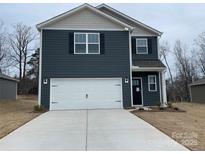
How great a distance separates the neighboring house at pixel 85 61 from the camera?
1669 cm

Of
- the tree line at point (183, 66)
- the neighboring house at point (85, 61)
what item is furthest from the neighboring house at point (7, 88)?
the tree line at point (183, 66)

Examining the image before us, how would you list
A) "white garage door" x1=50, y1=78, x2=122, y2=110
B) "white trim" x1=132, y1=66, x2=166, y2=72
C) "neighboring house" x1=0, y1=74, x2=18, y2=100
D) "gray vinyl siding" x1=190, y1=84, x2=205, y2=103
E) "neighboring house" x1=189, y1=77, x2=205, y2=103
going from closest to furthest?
"white garage door" x1=50, y1=78, x2=122, y2=110 < "white trim" x1=132, y1=66, x2=166, y2=72 < "neighboring house" x1=0, y1=74, x2=18, y2=100 < "neighboring house" x1=189, y1=77, x2=205, y2=103 < "gray vinyl siding" x1=190, y1=84, x2=205, y2=103

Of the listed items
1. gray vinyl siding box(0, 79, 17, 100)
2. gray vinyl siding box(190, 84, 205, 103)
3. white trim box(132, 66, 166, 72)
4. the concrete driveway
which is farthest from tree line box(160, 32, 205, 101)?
the concrete driveway

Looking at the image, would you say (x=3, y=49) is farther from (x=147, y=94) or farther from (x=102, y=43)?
(x=147, y=94)

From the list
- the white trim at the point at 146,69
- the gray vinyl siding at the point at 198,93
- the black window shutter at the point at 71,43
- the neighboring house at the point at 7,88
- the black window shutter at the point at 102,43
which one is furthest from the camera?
the gray vinyl siding at the point at 198,93

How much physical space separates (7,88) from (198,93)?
1981 cm

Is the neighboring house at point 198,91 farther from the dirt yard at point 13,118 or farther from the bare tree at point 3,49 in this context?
the bare tree at point 3,49

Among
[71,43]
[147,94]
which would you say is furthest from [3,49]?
[147,94]

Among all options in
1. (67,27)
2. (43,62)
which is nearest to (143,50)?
(67,27)

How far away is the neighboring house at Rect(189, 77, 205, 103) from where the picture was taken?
2580 cm

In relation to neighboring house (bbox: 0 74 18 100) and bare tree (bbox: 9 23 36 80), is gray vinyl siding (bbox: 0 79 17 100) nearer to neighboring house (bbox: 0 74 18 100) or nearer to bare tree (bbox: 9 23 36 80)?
neighboring house (bbox: 0 74 18 100)

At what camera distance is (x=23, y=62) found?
141 feet

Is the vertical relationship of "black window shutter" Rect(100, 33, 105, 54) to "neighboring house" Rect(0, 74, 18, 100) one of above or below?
above

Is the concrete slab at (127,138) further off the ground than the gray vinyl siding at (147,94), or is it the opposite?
the gray vinyl siding at (147,94)
